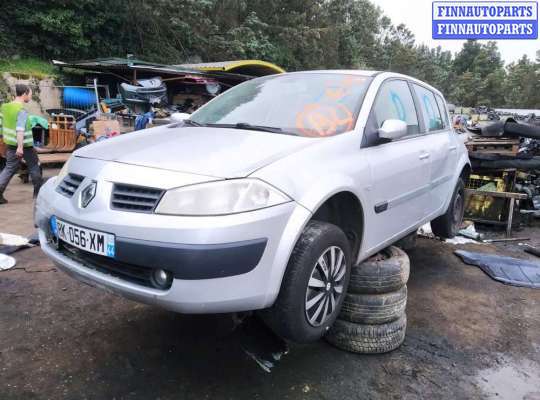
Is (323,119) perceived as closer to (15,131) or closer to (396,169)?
(396,169)

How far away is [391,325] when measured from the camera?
285cm

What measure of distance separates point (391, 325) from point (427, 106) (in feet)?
7.27

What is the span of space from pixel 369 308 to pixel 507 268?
2.61m

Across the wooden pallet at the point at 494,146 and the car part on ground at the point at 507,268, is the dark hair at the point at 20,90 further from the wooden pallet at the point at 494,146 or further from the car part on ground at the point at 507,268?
the wooden pallet at the point at 494,146

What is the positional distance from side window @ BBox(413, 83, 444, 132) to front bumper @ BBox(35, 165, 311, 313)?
7.72ft

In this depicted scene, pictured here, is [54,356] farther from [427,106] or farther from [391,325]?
[427,106]

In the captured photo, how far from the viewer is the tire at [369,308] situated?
2801 millimetres

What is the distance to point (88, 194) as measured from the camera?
2.20 meters

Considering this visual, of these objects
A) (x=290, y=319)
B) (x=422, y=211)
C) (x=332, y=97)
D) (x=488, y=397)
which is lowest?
(x=488, y=397)

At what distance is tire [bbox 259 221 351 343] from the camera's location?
2156 millimetres

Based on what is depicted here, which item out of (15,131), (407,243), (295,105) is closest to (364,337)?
(295,105)

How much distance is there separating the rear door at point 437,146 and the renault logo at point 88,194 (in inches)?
105

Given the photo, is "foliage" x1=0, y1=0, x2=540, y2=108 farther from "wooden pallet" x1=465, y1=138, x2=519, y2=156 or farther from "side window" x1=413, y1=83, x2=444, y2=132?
"side window" x1=413, y1=83, x2=444, y2=132

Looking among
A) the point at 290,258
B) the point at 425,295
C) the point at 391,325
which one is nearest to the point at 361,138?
the point at 290,258
